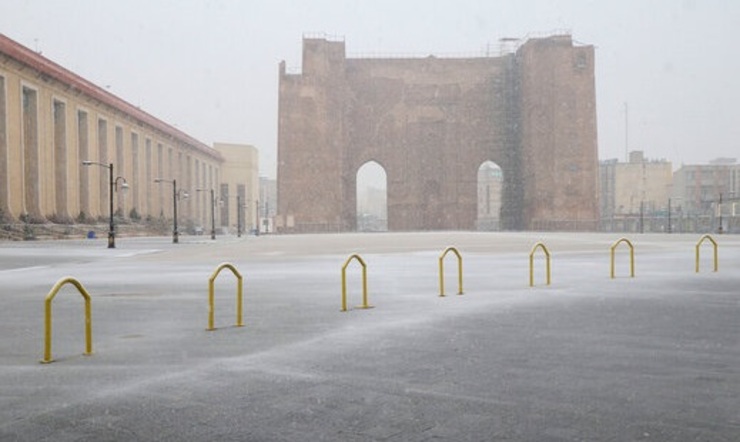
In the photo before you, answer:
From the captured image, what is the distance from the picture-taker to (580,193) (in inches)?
2948

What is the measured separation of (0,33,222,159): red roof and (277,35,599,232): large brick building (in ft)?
53.7

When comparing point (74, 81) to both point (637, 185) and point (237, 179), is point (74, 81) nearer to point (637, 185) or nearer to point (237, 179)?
point (237, 179)

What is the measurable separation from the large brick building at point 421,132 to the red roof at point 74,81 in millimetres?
16366

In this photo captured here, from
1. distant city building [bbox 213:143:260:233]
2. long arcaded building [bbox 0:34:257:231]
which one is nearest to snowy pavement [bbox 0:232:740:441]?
long arcaded building [bbox 0:34:257:231]

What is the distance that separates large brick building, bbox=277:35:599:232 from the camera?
254 feet

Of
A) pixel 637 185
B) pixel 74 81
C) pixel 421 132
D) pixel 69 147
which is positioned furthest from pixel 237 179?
pixel 637 185

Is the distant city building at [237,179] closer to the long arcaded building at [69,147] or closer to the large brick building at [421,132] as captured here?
the long arcaded building at [69,147]

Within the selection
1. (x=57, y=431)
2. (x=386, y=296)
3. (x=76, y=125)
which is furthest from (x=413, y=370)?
(x=76, y=125)

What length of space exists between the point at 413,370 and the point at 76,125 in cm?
6408

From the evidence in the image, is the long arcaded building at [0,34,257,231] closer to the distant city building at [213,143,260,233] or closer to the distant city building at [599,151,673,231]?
the distant city building at [213,143,260,233]

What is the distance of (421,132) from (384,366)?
2992 inches

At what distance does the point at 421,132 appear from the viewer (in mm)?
82188

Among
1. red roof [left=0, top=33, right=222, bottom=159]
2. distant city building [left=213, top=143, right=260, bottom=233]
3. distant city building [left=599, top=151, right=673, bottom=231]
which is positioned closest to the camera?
red roof [left=0, top=33, right=222, bottom=159]

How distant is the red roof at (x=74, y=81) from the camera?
52188mm
